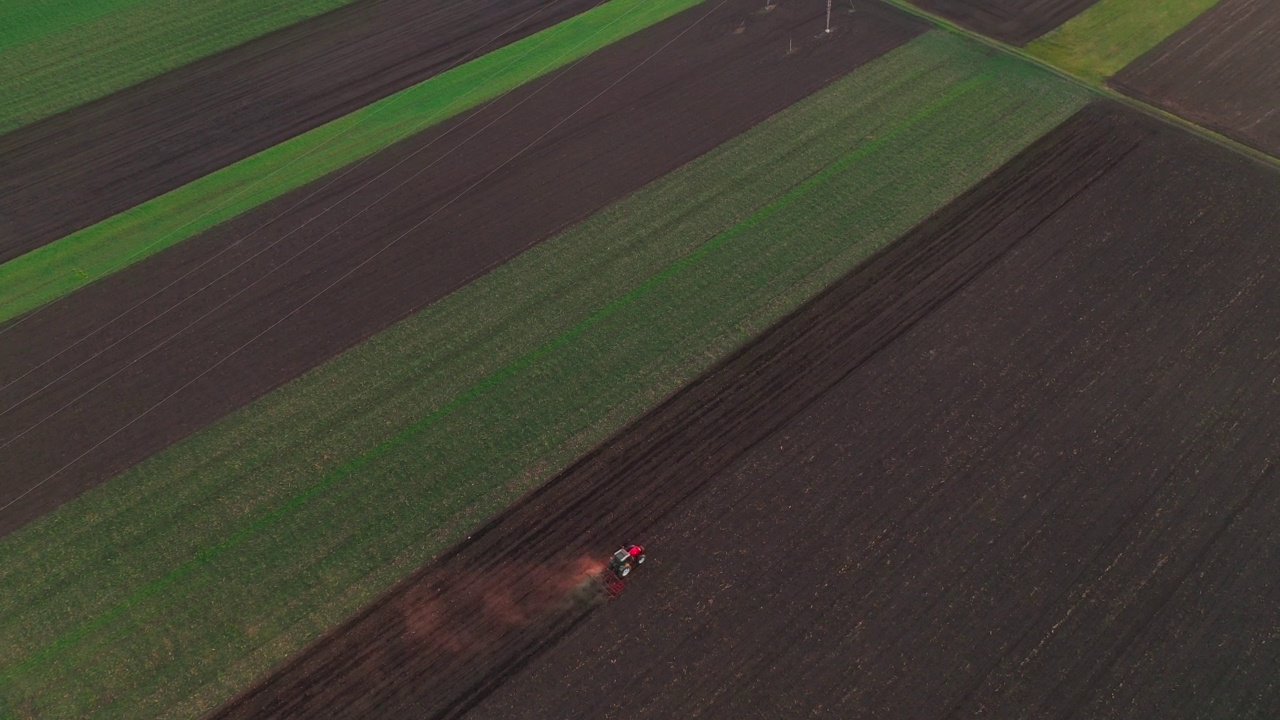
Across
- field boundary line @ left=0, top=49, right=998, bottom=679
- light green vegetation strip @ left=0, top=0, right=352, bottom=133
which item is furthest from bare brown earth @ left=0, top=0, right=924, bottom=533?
light green vegetation strip @ left=0, top=0, right=352, bottom=133

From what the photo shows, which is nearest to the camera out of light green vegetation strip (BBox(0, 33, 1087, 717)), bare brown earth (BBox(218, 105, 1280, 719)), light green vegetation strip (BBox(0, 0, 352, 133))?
bare brown earth (BBox(218, 105, 1280, 719))

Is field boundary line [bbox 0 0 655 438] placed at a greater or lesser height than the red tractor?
greater

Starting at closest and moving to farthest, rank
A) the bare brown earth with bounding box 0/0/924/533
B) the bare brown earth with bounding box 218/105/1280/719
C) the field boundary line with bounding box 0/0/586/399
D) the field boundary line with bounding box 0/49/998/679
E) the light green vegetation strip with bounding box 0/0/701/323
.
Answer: the bare brown earth with bounding box 218/105/1280/719, the field boundary line with bounding box 0/49/998/679, the bare brown earth with bounding box 0/0/924/533, the field boundary line with bounding box 0/0/586/399, the light green vegetation strip with bounding box 0/0/701/323

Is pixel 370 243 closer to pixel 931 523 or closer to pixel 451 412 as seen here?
pixel 451 412

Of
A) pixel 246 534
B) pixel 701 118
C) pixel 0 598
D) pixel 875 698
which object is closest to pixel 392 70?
pixel 701 118

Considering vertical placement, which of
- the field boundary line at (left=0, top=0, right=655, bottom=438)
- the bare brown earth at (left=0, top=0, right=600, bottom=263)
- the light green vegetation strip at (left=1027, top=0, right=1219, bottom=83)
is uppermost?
the bare brown earth at (left=0, top=0, right=600, bottom=263)

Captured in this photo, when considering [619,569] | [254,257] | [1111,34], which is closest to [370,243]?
[254,257]

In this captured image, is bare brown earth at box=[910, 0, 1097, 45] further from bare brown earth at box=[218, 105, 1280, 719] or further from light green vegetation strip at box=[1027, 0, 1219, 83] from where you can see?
bare brown earth at box=[218, 105, 1280, 719]
